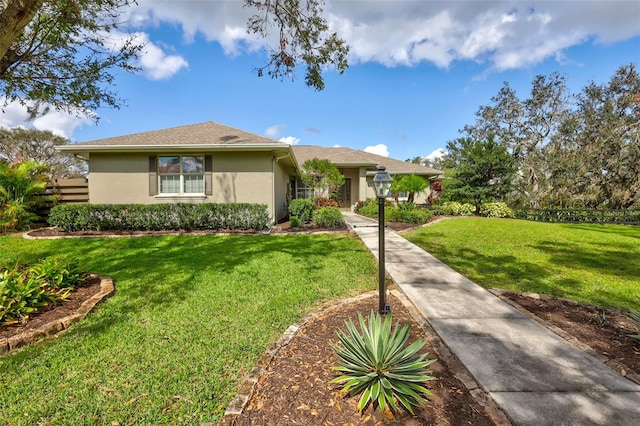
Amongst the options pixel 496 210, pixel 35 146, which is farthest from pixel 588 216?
pixel 35 146

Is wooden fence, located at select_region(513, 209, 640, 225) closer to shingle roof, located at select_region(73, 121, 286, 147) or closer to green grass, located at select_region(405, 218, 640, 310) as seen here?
green grass, located at select_region(405, 218, 640, 310)

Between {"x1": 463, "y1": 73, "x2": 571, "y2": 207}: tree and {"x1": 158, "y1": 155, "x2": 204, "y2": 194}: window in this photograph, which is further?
{"x1": 463, "y1": 73, "x2": 571, "y2": 207}: tree

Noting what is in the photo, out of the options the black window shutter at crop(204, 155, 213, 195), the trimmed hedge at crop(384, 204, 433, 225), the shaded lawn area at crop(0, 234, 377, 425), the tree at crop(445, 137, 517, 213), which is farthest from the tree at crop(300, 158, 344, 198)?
the tree at crop(445, 137, 517, 213)

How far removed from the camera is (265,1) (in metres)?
5.93

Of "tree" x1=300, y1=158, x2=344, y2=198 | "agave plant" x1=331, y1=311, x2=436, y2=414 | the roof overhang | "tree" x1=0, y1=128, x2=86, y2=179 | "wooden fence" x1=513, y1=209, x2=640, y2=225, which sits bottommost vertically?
"agave plant" x1=331, y1=311, x2=436, y2=414

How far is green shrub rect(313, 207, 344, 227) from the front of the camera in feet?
35.3

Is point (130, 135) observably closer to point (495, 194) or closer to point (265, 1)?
point (265, 1)

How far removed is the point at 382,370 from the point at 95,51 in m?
8.45

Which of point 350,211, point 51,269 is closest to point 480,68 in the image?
point 350,211

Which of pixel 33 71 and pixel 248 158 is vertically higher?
pixel 33 71

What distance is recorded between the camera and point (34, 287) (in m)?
3.71

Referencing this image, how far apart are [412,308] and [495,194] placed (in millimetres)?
14721

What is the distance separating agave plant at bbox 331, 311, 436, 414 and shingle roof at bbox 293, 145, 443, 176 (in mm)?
15614

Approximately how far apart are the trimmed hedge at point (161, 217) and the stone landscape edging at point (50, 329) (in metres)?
5.71
